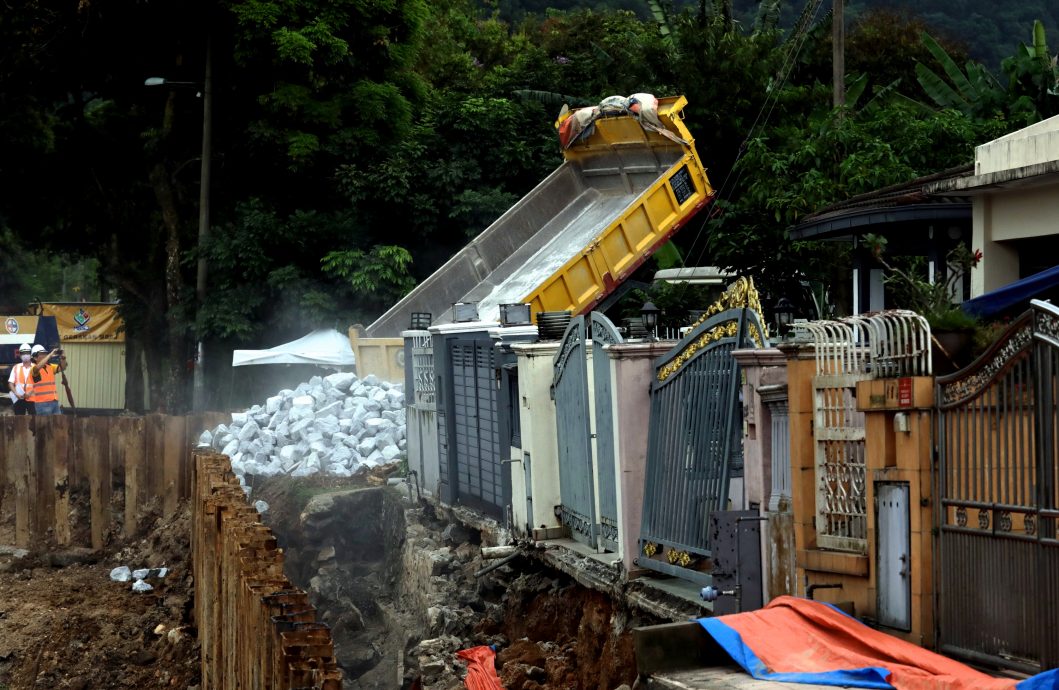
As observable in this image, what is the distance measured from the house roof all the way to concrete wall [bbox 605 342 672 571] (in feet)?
14.9

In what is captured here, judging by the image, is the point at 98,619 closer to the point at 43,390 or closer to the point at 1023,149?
the point at 43,390

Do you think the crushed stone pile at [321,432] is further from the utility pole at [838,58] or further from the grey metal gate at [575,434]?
the utility pole at [838,58]

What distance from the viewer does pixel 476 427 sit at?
1484 centimetres

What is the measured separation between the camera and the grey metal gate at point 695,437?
902 cm

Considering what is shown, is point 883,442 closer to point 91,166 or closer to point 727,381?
point 727,381

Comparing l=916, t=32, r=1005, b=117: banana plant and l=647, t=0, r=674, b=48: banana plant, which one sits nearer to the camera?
l=916, t=32, r=1005, b=117: banana plant

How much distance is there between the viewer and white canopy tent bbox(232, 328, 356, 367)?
86.7 ft

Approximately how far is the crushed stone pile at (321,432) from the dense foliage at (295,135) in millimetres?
7056

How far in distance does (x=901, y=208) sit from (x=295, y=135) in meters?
18.8

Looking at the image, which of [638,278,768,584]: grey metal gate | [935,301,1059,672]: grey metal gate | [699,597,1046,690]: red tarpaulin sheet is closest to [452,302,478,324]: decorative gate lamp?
[638,278,768,584]: grey metal gate

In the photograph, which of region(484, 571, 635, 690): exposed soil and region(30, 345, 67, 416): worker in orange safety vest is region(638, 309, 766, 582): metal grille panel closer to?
region(484, 571, 635, 690): exposed soil

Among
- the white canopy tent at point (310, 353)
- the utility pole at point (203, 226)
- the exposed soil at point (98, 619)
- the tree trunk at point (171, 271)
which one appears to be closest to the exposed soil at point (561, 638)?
the exposed soil at point (98, 619)

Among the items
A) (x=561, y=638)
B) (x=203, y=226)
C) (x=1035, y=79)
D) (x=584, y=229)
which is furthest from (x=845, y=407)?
(x=203, y=226)

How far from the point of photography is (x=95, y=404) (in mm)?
39219
